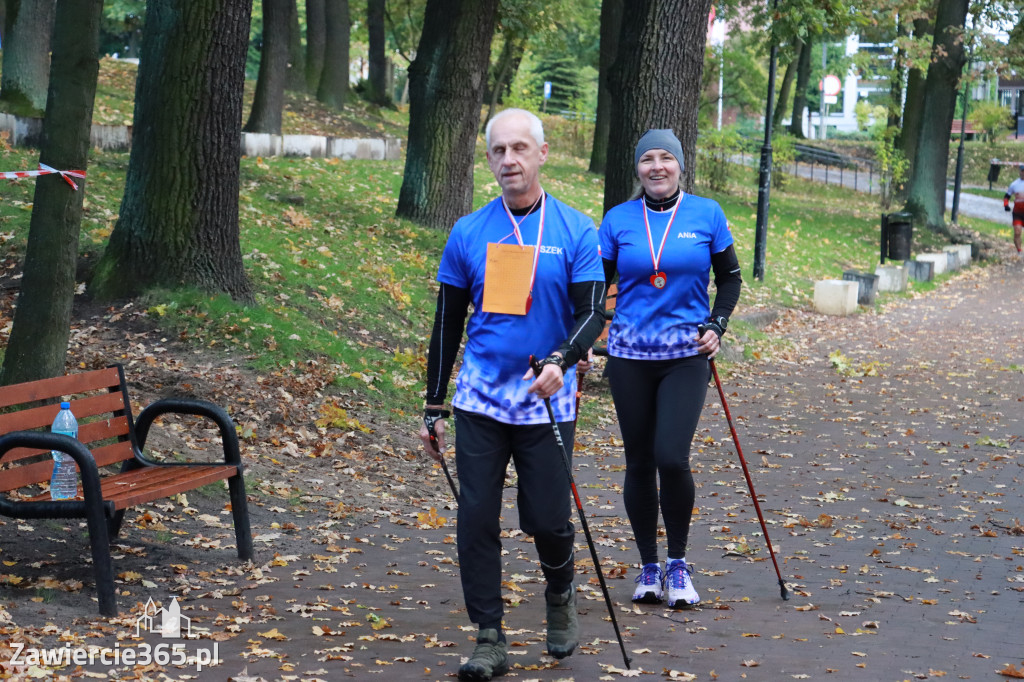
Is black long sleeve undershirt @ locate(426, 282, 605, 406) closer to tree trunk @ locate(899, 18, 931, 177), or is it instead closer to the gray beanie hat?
the gray beanie hat

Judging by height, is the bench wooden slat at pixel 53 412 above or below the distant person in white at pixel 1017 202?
below

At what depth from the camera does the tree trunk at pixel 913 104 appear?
35.5 metres

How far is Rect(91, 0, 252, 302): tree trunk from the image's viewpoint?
10.8 m

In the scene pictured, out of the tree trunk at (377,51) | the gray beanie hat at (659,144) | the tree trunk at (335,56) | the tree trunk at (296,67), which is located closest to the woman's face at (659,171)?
the gray beanie hat at (659,144)

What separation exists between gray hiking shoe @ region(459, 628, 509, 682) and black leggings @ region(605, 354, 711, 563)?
4.62ft

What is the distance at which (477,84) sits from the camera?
1644 cm

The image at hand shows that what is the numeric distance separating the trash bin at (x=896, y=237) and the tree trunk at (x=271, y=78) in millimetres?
12055

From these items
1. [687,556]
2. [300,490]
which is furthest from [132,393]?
Answer: [687,556]

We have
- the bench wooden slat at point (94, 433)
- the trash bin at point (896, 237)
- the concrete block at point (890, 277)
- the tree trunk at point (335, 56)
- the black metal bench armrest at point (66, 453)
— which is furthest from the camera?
the tree trunk at point (335, 56)

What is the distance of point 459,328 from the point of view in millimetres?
5262

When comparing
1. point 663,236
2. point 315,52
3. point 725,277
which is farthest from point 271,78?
point 663,236

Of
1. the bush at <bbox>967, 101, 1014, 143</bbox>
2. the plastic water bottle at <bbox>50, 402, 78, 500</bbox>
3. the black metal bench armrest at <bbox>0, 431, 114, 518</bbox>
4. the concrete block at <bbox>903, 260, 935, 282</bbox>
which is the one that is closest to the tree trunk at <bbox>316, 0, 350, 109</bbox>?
the concrete block at <bbox>903, 260, 935, 282</bbox>

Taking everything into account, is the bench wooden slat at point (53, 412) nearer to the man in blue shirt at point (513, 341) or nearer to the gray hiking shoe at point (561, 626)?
the man in blue shirt at point (513, 341)

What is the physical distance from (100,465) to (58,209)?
184cm
